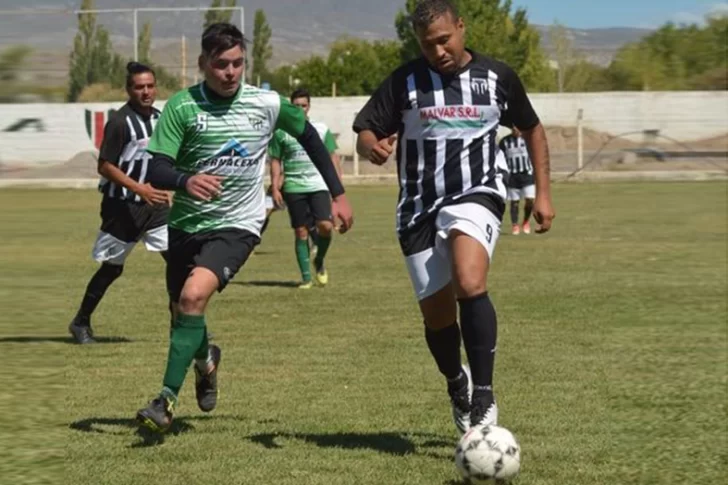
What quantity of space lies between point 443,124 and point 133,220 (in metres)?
5.01

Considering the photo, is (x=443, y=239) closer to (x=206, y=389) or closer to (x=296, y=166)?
(x=206, y=389)

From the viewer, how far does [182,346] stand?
7.14 m

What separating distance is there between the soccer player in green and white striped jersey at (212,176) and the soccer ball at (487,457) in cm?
154

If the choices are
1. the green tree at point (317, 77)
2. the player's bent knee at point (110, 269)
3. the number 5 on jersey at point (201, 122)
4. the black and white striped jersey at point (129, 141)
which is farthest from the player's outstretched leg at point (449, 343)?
the green tree at point (317, 77)

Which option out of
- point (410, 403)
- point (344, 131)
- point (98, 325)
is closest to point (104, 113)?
point (344, 131)

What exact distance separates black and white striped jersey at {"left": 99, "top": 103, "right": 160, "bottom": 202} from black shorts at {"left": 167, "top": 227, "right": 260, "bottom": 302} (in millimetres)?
3066

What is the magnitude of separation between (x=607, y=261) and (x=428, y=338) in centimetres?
1215

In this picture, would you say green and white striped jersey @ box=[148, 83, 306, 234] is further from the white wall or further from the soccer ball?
the white wall

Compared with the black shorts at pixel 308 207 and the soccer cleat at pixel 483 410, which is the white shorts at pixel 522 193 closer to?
the black shorts at pixel 308 207

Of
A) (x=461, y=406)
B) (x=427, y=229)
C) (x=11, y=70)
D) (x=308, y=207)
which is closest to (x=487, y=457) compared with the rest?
(x=461, y=406)

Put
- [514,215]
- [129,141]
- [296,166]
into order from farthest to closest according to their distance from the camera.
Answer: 1. [514,215]
2. [296,166]
3. [129,141]

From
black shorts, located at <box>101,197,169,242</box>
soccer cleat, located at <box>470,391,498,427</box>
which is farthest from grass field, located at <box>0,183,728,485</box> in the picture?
black shorts, located at <box>101,197,169,242</box>

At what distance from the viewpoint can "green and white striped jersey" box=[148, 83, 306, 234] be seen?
7316mm

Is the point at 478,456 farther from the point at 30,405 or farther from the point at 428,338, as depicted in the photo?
the point at 30,405
